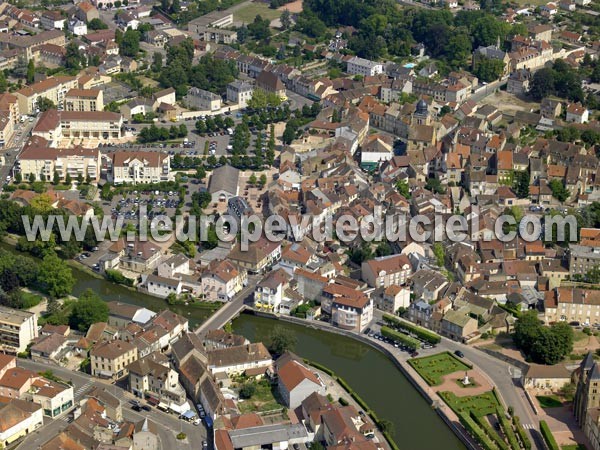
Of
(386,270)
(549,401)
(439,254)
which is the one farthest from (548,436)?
(439,254)

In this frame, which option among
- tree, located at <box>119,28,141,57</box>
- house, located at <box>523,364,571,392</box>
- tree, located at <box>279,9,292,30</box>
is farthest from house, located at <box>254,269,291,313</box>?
tree, located at <box>279,9,292,30</box>

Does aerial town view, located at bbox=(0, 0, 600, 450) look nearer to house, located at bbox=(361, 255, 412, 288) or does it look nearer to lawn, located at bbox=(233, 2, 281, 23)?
house, located at bbox=(361, 255, 412, 288)

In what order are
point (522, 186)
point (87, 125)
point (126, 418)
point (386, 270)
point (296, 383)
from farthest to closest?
point (87, 125) → point (522, 186) → point (386, 270) → point (296, 383) → point (126, 418)

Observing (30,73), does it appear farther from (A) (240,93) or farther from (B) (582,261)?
(B) (582,261)

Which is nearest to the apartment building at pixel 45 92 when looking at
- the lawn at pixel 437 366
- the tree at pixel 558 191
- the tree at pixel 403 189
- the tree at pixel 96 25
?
the tree at pixel 96 25

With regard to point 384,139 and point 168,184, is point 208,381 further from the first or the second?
point 384,139
